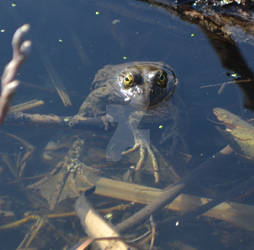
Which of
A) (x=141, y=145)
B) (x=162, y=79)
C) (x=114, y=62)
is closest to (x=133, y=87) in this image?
(x=162, y=79)

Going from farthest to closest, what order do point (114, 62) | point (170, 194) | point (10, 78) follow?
point (114, 62), point (170, 194), point (10, 78)

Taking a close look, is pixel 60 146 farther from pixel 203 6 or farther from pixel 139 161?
pixel 203 6

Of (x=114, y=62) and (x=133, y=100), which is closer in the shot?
(x=133, y=100)

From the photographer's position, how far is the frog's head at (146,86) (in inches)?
148

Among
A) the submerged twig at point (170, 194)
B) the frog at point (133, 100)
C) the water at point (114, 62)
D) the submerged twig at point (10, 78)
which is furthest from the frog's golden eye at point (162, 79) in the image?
the submerged twig at point (10, 78)

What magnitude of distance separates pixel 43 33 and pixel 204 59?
3.81 m

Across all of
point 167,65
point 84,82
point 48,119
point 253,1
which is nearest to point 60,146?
point 48,119

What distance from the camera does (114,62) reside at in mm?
4973

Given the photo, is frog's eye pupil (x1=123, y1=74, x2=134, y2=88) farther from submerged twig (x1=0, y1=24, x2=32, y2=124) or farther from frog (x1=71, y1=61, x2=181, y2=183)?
submerged twig (x1=0, y1=24, x2=32, y2=124)

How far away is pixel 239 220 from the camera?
3631mm

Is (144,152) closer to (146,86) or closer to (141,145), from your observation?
(141,145)

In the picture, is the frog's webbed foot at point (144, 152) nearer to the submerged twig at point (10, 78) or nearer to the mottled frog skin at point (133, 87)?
the mottled frog skin at point (133, 87)

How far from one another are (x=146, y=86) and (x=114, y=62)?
56.2 inches

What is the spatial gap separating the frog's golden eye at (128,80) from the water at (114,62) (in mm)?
833
